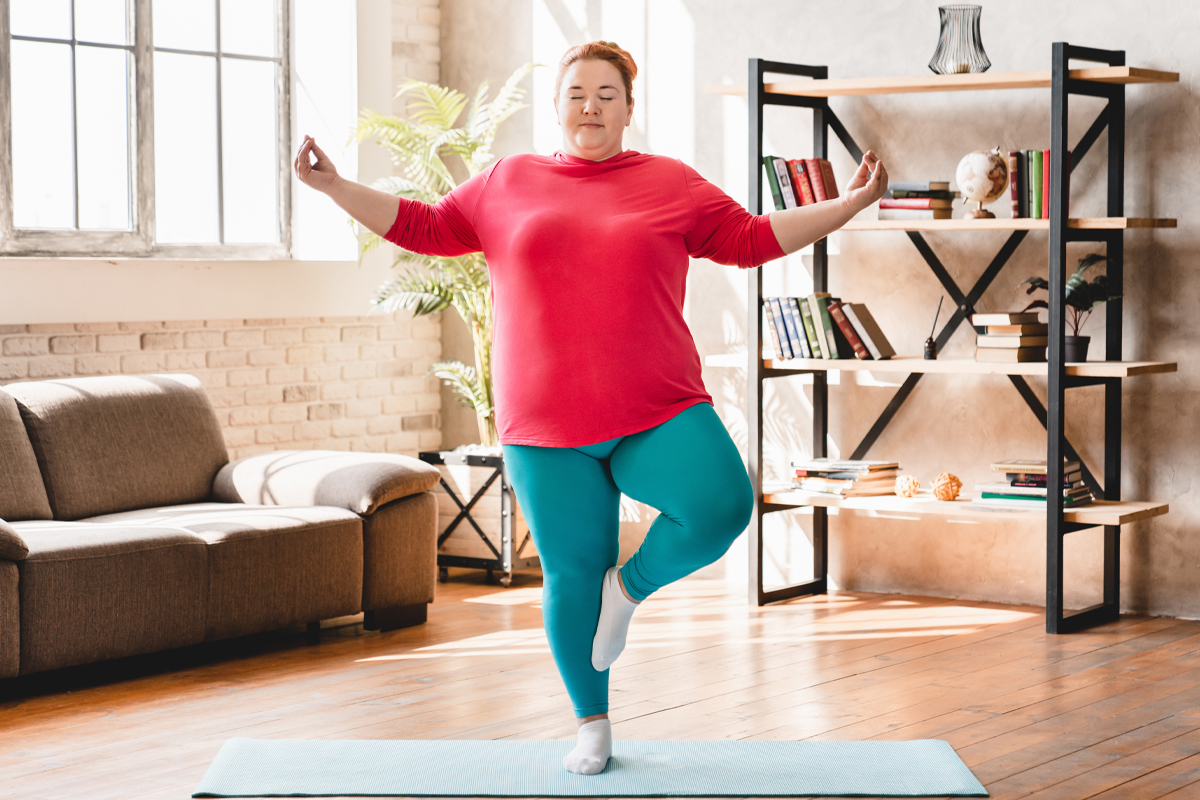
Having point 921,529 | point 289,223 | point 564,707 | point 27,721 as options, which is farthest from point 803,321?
point 27,721

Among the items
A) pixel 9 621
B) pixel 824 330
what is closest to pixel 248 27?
pixel 824 330

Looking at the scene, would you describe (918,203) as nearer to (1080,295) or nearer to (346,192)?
(1080,295)

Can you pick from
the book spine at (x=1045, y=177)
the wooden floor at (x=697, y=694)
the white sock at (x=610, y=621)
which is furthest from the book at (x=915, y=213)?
the white sock at (x=610, y=621)

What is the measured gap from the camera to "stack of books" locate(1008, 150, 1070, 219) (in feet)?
14.7

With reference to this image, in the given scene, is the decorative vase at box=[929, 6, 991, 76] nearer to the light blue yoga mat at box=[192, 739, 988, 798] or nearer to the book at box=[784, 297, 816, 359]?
the book at box=[784, 297, 816, 359]

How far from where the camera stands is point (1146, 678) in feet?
12.7

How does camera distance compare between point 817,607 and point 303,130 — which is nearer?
point 817,607

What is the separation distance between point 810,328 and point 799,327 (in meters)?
0.04

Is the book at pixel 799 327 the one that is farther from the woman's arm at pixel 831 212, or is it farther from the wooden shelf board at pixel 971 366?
the woman's arm at pixel 831 212

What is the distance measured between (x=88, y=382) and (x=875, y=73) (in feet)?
9.15

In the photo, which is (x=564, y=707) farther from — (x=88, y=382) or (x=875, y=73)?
(x=875, y=73)

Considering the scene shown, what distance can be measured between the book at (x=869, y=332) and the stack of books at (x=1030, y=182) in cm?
59

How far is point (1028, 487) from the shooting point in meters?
4.55

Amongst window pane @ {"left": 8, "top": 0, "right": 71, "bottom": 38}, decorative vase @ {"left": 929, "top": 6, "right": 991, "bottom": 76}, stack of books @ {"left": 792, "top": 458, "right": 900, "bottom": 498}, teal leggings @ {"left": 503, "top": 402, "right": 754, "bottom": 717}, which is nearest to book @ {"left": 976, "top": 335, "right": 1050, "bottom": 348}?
stack of books @ {"left": 792, "top": 458, "right": 900, "bottom": 498}
